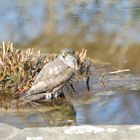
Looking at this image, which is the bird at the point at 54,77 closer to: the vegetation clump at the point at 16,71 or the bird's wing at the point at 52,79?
the bird's wing at the point at 52,79

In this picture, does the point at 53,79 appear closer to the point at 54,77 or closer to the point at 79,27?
the point at 54,77

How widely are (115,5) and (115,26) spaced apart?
199 cm

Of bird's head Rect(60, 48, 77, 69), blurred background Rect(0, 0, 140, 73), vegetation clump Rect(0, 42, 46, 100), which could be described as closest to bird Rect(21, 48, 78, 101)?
bird's head Rect(60, 48, 77, 69)

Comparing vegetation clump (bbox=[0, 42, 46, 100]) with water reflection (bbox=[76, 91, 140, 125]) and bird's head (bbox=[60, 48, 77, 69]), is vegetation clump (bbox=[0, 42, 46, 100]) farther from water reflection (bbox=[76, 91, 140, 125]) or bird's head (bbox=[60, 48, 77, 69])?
water reflection (bbox=[76, 91, 140, 125])

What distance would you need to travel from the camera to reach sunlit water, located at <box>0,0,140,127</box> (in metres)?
5.84

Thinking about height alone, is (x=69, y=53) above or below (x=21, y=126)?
above

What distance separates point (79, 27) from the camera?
418 inches

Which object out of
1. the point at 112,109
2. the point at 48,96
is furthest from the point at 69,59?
the point at 112,109

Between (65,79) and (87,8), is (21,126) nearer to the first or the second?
(65,79)

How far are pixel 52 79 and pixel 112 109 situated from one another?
0.72m

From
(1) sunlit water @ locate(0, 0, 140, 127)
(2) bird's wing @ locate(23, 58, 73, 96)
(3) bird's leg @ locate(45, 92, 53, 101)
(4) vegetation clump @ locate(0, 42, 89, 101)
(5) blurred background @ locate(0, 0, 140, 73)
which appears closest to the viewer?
(1) sunlit water @ locate(0, 0, 140, 127)

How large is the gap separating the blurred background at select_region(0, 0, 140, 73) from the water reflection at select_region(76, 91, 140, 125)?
1301 mm

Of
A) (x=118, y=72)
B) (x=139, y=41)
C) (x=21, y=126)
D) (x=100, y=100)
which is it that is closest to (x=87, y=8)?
(x=139, y=41)

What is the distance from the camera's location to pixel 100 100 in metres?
6.33
